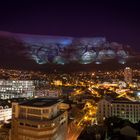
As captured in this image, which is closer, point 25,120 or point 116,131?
point 25,120

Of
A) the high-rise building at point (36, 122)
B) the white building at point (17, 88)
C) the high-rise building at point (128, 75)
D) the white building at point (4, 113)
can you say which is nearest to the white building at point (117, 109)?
the high-rise building at point (36, 122)

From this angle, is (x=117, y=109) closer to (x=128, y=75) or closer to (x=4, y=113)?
(x=4, y=113)

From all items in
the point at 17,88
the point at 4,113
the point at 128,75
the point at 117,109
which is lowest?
the point at 4,113

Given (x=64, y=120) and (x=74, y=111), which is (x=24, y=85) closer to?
(x=74, y=111)

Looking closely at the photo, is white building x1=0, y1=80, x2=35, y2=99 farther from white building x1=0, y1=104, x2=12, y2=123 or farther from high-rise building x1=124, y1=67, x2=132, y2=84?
high-rise building x1=124, y1=67, x2=132, y2=84

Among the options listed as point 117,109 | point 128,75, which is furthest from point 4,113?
point 128,75

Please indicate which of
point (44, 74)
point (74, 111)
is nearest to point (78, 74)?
point (44, 74)

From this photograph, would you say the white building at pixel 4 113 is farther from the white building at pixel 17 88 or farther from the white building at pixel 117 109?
the white building at pixel 17 88
